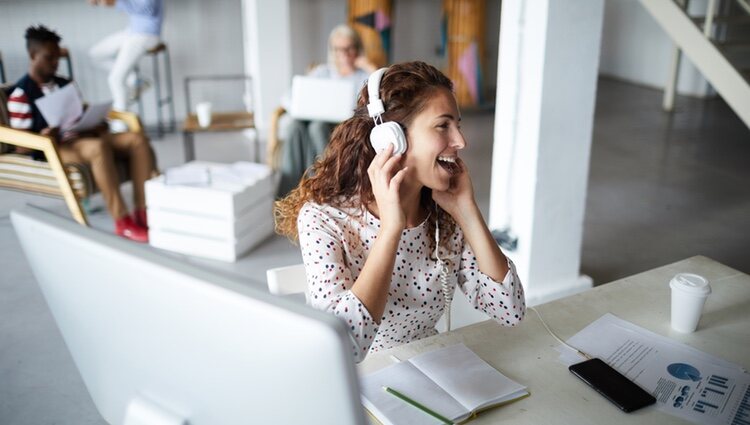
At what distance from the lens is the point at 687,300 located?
142cm

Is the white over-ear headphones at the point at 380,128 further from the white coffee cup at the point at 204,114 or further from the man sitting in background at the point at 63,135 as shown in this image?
the white coffee cup at the point at 204,114

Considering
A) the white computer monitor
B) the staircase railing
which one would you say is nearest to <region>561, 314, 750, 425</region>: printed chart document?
the white computer monitor

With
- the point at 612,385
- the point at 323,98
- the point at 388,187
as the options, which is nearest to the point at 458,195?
the point at 388,187

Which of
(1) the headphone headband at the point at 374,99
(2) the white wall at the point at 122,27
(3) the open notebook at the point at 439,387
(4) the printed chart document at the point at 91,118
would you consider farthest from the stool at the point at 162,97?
(3) the open notebook at the point at 439,387

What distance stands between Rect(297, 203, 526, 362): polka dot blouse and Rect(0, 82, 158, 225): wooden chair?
7.84 ft

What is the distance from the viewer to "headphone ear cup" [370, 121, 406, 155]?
4.54ft

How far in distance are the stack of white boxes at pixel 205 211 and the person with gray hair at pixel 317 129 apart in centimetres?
45

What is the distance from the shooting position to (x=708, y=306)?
5.13 feet

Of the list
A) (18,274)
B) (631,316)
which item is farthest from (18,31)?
(631,316)

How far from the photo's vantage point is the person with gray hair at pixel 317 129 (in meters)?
4.07

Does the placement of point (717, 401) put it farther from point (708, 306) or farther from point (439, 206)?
point (439, 206)

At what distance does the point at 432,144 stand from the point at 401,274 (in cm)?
30

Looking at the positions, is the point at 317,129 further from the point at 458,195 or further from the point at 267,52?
the point at 458,195

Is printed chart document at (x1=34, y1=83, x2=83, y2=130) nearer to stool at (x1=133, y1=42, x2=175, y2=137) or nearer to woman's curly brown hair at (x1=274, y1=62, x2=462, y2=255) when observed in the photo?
stool at (x1=133, y1=42, x2=175, y2=137)
